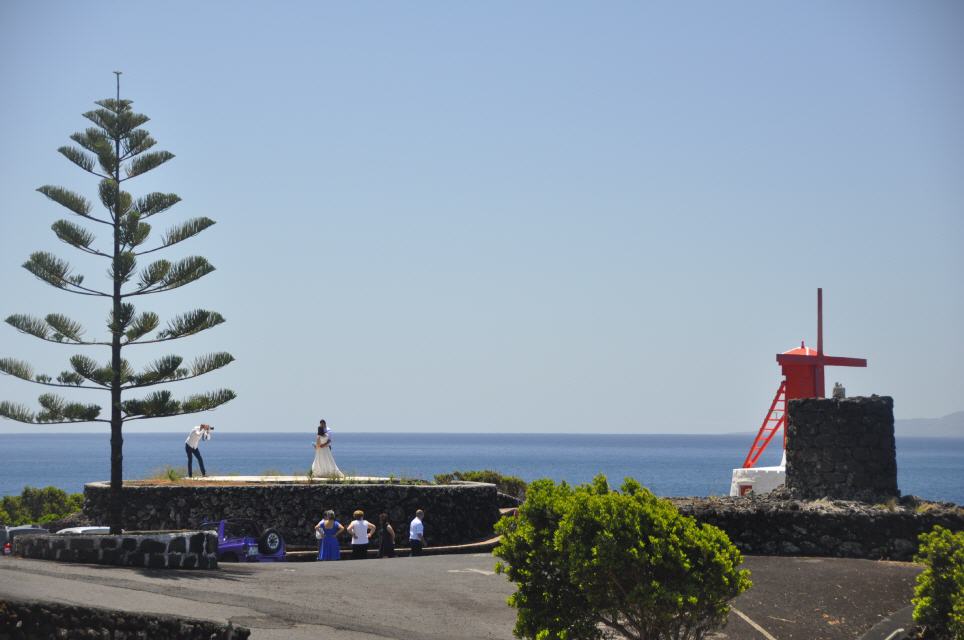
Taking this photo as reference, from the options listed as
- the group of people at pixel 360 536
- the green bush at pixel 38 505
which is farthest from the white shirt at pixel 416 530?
the green bush at pixel 38 505

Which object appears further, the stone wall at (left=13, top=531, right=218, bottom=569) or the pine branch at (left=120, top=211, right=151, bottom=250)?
the pine branch at (left=120, top=211, right=151, bottom=250)

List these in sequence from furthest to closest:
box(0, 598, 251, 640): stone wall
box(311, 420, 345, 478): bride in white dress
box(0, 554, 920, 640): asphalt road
A: box(311, 420, 345, 478): bride in white dress
box(0, 554, 920, 640): asphalt road
box(0, 598, 251, 640): stone wall

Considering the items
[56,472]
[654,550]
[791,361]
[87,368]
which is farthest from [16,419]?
[56,472]

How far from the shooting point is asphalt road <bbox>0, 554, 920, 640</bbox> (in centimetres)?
1414

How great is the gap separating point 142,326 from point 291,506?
23.9 feet

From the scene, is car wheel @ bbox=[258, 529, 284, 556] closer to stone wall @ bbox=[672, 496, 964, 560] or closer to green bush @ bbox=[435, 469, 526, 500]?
stone wall @ bbox=[672, 496, 964, 560]

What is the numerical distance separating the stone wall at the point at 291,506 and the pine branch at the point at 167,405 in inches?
208

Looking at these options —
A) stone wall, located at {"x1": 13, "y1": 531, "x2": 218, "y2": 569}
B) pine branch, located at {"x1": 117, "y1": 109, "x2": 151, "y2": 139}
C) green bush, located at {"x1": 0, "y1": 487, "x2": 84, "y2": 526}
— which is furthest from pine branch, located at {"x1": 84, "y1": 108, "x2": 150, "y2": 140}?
green bush, located at {"x1": 0, "y1": 487, "x2": 84, "y2": 526}

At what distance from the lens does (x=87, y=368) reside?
2061cm

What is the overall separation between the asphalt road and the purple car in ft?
11.3

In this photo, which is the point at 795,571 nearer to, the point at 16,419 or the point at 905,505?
the point at 905,505

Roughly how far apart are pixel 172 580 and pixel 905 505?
42.8 ft

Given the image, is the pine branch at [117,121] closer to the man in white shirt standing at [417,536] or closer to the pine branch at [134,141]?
the pine branch at [134,141]

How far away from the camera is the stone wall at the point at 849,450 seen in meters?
21.1
